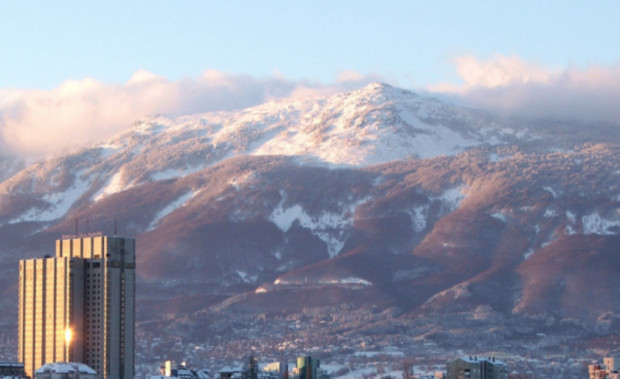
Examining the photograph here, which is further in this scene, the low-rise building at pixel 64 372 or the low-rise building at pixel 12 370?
the low-rise building at pixel 12 370

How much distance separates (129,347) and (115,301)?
4.53m

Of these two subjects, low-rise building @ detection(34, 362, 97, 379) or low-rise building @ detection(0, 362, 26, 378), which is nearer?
low-rise building @ detection(34, 362, 97, 379)

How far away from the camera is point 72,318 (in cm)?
19912

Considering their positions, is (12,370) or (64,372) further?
(12,370)

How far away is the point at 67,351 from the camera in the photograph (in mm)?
195125

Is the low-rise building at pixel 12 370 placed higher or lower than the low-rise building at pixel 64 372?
higher

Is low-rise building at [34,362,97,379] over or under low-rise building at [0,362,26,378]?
under

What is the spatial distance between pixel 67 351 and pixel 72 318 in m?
4.89

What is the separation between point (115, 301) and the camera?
19812 centimetres

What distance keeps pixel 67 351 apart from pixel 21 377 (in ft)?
22.6

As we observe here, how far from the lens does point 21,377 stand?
18950cm

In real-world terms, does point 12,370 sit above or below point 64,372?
above

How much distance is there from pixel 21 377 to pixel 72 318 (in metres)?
11.3
